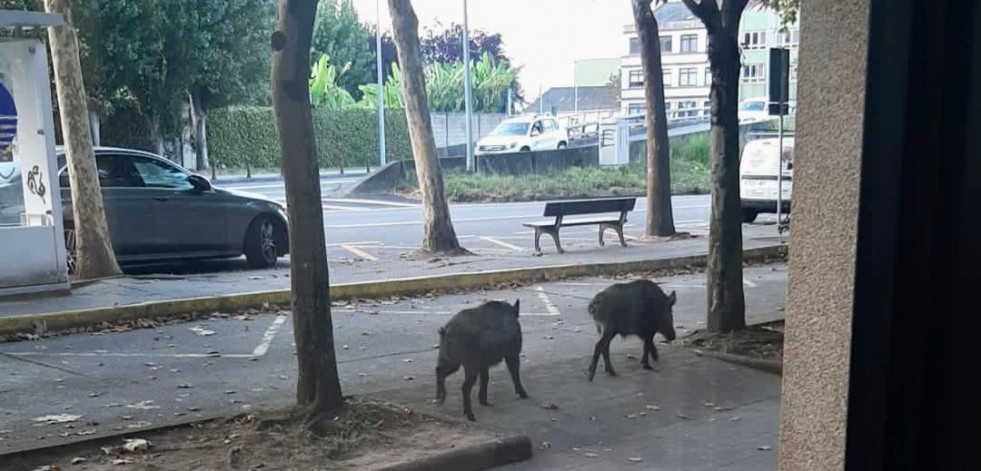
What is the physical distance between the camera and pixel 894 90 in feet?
6.68

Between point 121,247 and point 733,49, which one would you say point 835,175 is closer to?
point 733,49

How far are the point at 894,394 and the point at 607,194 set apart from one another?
18.1 m

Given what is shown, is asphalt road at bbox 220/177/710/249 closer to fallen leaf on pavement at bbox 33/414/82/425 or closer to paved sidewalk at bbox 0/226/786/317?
paved sidewalk at bbox 0/226/786/317

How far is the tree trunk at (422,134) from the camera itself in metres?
13.0

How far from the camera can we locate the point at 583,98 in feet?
48.2

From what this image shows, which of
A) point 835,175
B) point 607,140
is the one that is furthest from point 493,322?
point 607,140

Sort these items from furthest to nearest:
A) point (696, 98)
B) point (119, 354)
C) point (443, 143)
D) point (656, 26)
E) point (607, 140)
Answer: point (443, 143) < point (607, 140) < point (656, 26) < point (696, 98) < point (119, 354)

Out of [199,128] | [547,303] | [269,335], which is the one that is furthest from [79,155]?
[547,303]

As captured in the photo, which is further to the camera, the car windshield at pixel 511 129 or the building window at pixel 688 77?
the car windshield at pixel 511 129

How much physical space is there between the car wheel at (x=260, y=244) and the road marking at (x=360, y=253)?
1297 mm

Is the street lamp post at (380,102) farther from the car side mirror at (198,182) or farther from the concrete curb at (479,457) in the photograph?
the concrete curb at (479,457)

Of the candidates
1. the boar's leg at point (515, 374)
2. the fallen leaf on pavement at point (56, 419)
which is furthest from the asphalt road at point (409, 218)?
the boar's leg at point (515, 374)

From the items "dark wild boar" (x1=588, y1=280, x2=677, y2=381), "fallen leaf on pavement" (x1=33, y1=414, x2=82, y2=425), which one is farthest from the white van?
"fallen leaf on pavement" (x1=33, y1=414, x2=82, y2=425)

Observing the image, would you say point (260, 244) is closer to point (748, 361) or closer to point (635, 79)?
point (635, 79)
